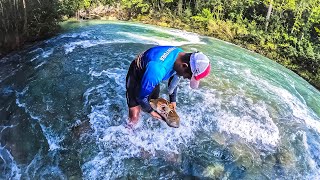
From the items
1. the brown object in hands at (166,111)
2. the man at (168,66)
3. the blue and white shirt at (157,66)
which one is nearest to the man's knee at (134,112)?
the brown object in hands at (166,111)

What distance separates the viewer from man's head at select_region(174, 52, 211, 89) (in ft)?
11.8

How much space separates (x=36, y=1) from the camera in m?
10.1

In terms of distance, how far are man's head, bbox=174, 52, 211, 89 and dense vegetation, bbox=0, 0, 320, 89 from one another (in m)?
7.95

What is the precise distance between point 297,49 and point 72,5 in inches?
331

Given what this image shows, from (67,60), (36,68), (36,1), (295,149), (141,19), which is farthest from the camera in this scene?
(141,19)

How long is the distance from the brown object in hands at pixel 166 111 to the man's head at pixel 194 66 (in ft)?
2.99

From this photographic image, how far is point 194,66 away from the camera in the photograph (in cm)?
358

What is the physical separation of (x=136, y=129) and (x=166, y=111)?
4.92ft

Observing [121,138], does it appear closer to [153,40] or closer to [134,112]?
[134,112]

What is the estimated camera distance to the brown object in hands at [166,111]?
4.46 m

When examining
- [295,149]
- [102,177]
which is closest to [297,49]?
[295,149]

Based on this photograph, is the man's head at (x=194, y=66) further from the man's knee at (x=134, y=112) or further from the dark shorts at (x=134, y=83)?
the man's knee at (x=134, y=112)

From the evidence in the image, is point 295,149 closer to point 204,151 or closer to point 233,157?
point 233,157

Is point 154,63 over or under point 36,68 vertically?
over
